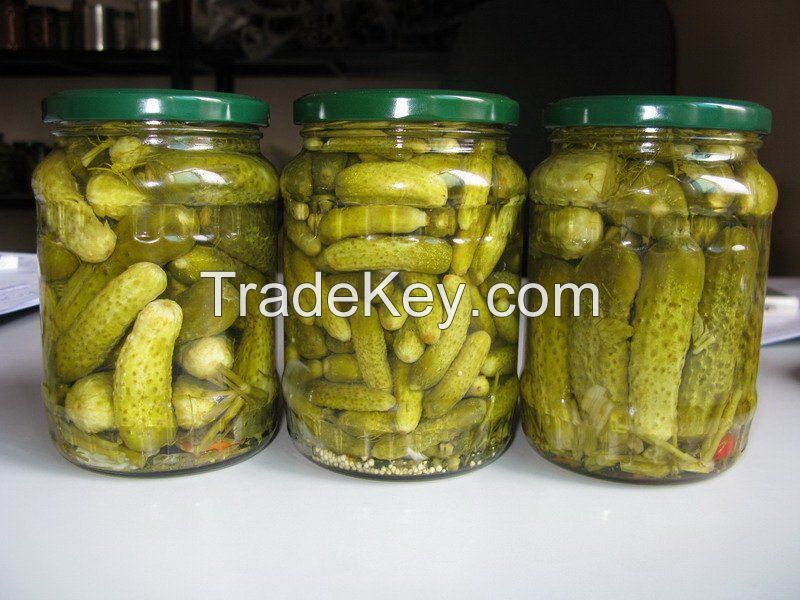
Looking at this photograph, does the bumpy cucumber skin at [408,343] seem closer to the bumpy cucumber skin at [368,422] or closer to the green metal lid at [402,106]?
the bumpy cucumber skin at [368,422]

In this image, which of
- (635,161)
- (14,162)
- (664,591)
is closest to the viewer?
Result: (664,591)

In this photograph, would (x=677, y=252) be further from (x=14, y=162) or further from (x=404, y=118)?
(x=14, y=162)

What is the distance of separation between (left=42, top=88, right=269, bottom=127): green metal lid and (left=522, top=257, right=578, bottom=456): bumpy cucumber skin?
272mm

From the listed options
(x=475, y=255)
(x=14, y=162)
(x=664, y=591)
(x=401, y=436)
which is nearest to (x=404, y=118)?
(x=475, y=255)

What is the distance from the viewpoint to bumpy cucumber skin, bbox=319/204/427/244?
1.93 ft

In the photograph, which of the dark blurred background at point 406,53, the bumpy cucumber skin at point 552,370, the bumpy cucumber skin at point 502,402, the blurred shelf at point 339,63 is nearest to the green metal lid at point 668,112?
the bumpy cucumber skin at point 552,370

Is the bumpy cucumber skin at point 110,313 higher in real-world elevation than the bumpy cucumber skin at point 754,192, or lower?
lower

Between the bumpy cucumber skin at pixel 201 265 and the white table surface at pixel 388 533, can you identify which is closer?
the white table surface at pixel 388 533

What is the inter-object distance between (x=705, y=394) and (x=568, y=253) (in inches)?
5.7

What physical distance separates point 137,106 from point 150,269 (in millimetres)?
114

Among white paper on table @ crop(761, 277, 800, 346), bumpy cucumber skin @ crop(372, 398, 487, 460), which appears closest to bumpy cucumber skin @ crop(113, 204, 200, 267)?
bumpy cucumber skin @ crop(372, 398, 487, 460)

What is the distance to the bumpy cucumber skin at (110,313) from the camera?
1.93 feet

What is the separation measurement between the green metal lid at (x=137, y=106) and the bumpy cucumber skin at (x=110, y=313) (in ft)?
0.35

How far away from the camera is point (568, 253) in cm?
61
